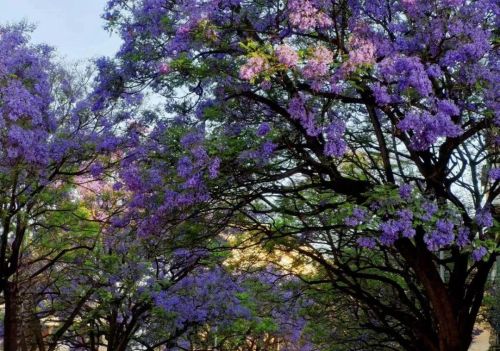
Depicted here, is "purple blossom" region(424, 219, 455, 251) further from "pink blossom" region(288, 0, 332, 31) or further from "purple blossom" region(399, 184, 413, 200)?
"pink blossom" region(288, 0, 332, 31)

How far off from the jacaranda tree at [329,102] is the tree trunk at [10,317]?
182 inches

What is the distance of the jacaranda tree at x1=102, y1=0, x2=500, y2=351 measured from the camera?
26.9 ft

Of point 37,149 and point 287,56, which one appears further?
point 37,149

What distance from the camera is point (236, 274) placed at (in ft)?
64.0

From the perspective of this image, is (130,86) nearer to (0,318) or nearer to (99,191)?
(99,191)

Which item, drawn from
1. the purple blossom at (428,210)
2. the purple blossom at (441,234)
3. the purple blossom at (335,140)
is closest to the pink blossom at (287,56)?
the purple blossom at (335,140)

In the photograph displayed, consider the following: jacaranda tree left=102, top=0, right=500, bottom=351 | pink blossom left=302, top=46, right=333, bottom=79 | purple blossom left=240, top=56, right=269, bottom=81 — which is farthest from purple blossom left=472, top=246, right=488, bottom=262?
purple blossom left=240, top=56, right=269, bottom=81

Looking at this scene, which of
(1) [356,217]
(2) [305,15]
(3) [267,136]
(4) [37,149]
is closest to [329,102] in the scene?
(3) [267,136]

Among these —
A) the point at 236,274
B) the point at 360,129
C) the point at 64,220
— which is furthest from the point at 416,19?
the point at 236,274

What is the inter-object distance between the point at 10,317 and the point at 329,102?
27.9 ft

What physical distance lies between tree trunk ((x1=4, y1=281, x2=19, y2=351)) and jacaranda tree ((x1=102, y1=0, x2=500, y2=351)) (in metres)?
4.63

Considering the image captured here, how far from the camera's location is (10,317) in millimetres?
14031

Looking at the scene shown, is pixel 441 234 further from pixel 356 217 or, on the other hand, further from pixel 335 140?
pixel 335 140

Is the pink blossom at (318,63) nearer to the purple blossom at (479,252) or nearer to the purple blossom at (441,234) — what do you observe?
the purple blossom at (441,234)
